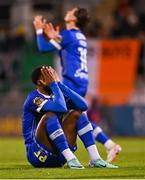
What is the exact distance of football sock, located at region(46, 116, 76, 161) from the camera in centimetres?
1050

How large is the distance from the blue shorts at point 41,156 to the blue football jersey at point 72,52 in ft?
8.18

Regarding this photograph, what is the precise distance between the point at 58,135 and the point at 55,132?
0.17 feet

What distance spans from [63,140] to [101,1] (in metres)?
16.9

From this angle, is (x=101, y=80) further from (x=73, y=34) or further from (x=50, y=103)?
(x=50, y=103)

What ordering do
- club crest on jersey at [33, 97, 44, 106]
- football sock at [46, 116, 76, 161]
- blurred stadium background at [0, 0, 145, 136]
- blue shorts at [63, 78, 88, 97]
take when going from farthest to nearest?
1. blurred stadium background at [0, 0, 145, 136]
2. blue shorts at [63, 78, 88, 97]
3. club crest on jersey at [33, 97, 44, 106]
4. football sock at [46, 116, 76, 161]

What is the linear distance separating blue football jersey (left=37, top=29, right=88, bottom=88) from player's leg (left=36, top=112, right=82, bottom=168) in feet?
8.89

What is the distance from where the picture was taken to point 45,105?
10633 millimetres

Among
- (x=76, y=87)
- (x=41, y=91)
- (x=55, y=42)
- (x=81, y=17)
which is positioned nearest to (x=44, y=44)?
(x=55, y=42)

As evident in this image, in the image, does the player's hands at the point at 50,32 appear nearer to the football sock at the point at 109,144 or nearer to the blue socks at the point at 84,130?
the football sock at the point at 109,144

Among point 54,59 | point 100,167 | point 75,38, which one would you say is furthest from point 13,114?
point 100,167

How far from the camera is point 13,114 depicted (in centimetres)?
2303

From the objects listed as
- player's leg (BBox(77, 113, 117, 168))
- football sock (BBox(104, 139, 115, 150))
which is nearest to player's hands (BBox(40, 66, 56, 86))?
player's leg (BBox(77, 113, 117, 168))

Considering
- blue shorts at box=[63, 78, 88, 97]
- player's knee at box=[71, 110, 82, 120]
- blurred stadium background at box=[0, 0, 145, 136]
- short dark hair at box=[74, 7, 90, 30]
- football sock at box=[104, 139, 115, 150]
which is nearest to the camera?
player's knee at box=[71, 110, 82, 120]

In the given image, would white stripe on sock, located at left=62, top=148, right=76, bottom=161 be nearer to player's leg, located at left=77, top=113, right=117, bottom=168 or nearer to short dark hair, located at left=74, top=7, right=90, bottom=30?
player's leg, located at left=77, top=113, right=117, bottom=168
